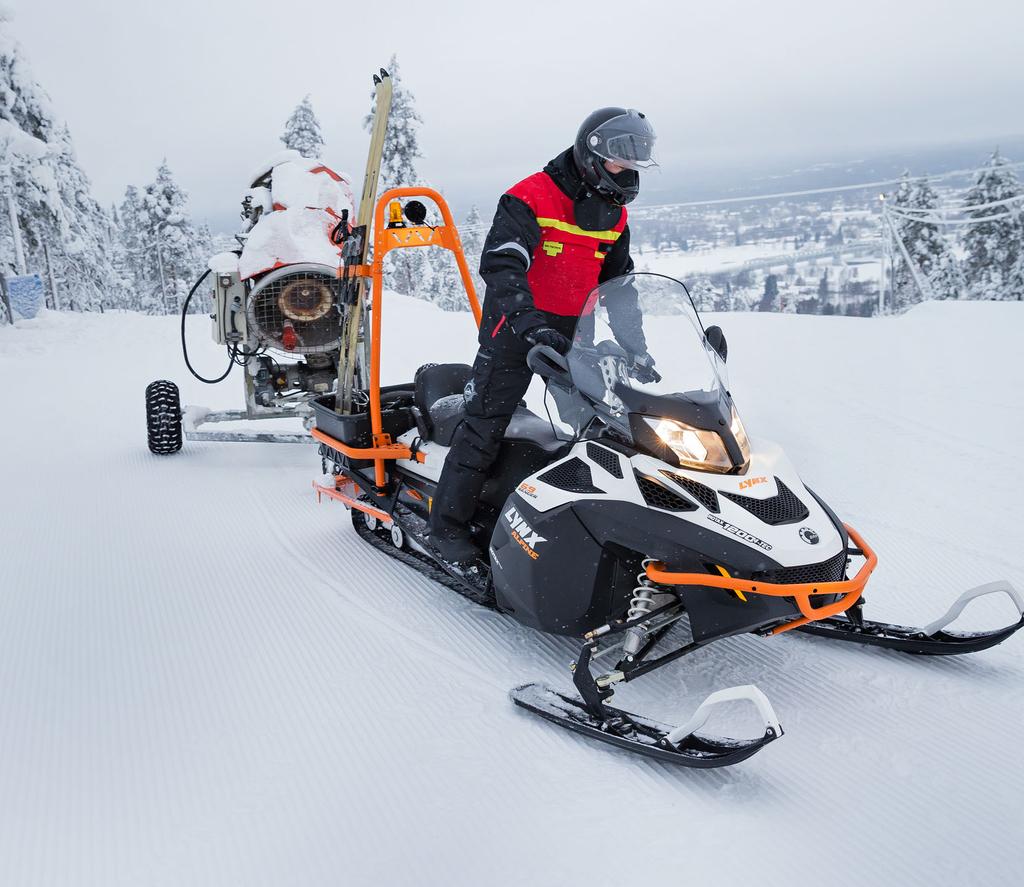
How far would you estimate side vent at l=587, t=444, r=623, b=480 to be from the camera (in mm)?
2619

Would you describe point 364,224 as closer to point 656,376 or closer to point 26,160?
point 656,376

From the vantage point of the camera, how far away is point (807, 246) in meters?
14.8

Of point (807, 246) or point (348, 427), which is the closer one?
point (348, 427)

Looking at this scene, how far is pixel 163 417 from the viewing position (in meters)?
6.22

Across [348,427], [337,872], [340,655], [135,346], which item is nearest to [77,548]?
[348,427]

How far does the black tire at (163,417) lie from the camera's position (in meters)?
6.21

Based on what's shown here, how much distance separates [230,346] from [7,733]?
13.2 ft

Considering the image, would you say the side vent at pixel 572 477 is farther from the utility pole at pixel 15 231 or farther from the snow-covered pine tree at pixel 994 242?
the snow-covered pine tree at pixel 994 242

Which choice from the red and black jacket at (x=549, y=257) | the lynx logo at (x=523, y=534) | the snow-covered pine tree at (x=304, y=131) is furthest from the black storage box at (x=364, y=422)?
the snow-covered pine tree at (x=304, y=131)

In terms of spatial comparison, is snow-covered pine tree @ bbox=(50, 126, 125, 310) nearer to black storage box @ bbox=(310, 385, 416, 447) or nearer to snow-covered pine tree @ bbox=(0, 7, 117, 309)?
snow-covered pine tree @ bbox=(0, 7, 117, 309)

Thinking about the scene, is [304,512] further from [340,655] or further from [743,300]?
[743,300]

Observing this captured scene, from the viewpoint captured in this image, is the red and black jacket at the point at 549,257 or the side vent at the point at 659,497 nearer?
the side vent at the point at 659,497

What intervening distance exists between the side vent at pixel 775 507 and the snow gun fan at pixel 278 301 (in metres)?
3.73

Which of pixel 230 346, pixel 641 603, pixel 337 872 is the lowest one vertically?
pixel 337 872
